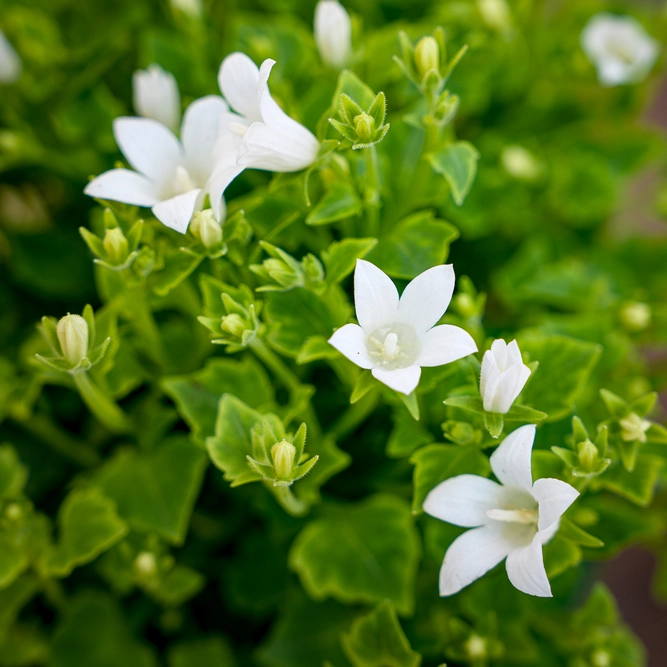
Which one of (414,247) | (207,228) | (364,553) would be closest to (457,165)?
(414,247)

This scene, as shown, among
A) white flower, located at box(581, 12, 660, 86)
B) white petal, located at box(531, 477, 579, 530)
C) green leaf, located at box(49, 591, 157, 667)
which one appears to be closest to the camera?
white petal, located at box(531, 477, 579, 530)

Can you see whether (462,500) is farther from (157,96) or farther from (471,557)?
(157,96)

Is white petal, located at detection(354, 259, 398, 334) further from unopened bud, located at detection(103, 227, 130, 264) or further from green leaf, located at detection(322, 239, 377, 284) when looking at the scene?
unopened bud, located at detection(103, 227, 130, 264)

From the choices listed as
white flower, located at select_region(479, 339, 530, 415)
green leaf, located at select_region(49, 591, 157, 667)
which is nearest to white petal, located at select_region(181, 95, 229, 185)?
white flower, located at select_region(479, 339, 530, 415)

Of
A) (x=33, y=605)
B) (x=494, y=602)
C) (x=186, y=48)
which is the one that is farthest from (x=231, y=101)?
(x=33, y=605)

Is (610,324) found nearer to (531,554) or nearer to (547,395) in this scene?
(547,395)

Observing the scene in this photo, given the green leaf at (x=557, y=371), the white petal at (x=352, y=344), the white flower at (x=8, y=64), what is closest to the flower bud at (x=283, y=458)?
the white petal at (x=352, y=344)
